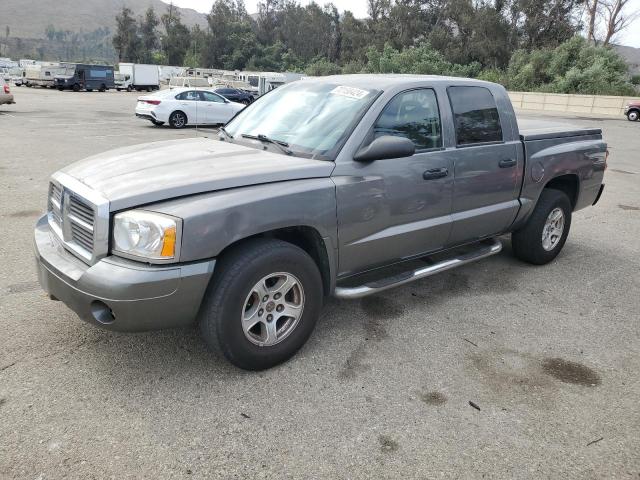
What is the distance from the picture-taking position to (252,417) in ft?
9.36

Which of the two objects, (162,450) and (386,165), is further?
(386,165)

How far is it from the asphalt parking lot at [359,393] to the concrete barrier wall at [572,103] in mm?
33515

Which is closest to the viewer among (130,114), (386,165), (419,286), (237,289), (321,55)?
(237,289)

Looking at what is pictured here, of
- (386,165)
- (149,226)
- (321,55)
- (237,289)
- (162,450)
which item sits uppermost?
(321,55)

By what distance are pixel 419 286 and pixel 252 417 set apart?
2.35m

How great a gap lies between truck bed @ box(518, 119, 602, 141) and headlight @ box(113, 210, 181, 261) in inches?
136

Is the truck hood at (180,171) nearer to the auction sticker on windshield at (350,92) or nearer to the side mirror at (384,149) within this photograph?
the side mirror at (384,149)

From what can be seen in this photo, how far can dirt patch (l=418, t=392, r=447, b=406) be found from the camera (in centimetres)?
306

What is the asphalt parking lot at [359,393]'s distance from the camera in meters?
2.56

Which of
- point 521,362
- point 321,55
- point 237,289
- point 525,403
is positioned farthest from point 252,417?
point 321,55

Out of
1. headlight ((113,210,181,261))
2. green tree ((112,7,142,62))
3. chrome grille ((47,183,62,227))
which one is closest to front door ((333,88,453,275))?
headlight ((113,210,181,261))

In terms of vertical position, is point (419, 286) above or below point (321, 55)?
below

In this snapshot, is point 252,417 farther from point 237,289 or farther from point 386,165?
point 386,165

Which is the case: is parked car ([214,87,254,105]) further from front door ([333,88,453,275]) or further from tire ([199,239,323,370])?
tire ([199,239,323,370])
